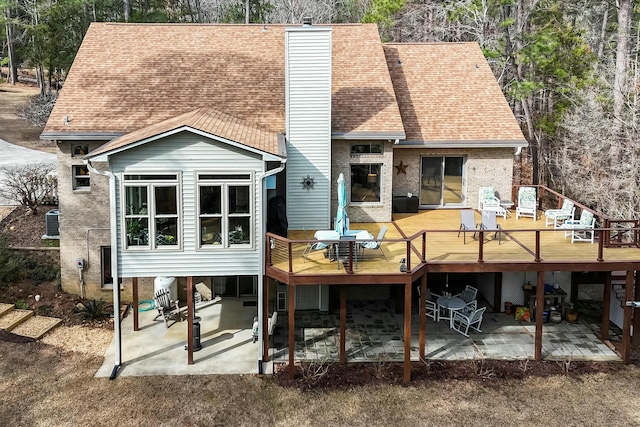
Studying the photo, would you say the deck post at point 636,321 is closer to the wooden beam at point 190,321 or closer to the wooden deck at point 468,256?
the wooden deck at point 468,256

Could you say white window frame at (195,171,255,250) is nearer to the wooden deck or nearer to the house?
the house

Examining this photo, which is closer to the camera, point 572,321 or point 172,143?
point 172,143

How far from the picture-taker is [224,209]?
43.6ft

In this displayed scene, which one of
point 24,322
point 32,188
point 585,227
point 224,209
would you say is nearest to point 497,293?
point 585,227

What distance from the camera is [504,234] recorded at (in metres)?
15.8

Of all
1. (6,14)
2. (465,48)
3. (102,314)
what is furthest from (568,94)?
(6,14)

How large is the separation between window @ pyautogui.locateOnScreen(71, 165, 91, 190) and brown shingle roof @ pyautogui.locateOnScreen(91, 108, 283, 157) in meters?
2.19

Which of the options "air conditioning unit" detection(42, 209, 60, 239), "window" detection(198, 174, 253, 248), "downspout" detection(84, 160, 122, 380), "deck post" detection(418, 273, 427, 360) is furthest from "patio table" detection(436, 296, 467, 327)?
"air conditioning unit" detection(42, 209, 60, 239)

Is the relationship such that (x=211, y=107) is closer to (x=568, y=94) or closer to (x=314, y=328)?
(x=314, y=328)

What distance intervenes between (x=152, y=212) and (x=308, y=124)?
5.06m

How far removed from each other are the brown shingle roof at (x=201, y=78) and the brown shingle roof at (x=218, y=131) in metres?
1.19

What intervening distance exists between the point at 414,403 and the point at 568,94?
19076 millimetres

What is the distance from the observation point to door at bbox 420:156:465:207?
1836 centimetres

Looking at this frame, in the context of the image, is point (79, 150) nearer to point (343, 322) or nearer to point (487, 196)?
point (343, 322)
